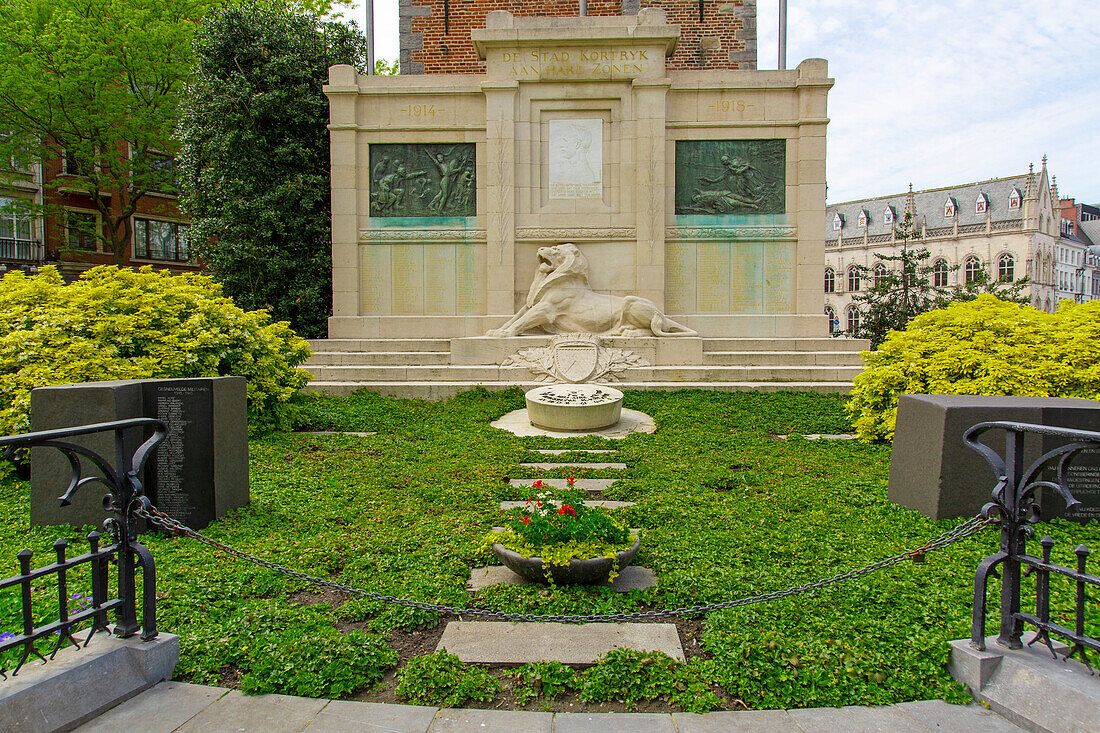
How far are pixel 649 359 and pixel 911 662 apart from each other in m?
9.77

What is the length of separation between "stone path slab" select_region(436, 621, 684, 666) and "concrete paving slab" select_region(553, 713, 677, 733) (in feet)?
1.40

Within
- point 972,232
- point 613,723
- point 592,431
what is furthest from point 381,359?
point 972,232

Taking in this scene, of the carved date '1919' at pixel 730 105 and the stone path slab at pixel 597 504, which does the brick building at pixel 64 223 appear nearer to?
the carved date '1919' at pixel 730 105

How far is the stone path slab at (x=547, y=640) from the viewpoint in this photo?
10.7ft

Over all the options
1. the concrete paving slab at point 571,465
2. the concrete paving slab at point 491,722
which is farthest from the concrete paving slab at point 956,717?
the concrete paving slab at point 571,465

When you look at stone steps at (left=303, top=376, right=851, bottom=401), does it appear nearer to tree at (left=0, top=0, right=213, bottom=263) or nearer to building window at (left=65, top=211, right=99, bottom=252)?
tree at (left=0, top=0, right=213, bottom=263)

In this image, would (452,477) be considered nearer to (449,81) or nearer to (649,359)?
(649,359)

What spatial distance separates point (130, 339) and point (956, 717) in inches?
315

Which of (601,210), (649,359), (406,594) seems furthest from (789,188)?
(406,594)

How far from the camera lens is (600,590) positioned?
13.0 feet

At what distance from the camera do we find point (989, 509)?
3.00 m

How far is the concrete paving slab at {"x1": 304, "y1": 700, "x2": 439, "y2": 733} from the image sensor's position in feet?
8.84

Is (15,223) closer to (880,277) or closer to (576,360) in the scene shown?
(576,360)

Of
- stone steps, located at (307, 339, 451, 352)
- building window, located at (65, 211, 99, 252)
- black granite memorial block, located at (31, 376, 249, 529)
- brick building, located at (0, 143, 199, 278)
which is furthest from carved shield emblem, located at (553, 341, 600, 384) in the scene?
building window, located at (65, 211, 99, 252)
